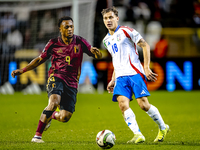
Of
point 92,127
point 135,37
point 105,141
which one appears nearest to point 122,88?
point 135,37

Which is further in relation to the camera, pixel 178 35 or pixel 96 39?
pixel 178 35

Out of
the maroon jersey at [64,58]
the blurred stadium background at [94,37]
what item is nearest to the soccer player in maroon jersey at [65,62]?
the maroon jersey at [64,58]

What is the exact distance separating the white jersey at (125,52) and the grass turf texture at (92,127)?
3.36 feet

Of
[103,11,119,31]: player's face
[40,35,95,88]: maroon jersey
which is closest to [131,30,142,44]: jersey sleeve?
[103,11,119,31]: player's face

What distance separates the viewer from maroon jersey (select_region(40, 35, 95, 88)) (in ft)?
19.4

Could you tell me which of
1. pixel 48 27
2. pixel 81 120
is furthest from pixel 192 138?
pixel 48 27

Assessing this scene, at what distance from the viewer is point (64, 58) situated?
5.93 metres

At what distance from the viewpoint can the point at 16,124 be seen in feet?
24.9

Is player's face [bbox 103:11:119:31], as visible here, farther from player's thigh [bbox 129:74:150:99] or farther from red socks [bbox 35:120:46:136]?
red socks [bbox 35:120:46:136]

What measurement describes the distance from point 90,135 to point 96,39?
972 cm

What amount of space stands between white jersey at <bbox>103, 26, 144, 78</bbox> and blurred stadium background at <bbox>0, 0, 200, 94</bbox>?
784cm

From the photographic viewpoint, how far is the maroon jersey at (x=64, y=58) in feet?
19.4

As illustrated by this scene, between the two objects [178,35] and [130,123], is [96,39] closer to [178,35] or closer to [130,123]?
[178,35]

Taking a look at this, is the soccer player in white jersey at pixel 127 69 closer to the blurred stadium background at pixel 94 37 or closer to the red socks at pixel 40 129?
the red socks at pixel 40 129
